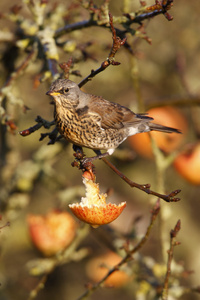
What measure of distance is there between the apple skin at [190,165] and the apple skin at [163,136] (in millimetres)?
191

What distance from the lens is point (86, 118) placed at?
3.12 m

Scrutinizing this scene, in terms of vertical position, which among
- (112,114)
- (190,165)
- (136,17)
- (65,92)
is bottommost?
(190,165)

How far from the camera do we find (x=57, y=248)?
4547 millimetres

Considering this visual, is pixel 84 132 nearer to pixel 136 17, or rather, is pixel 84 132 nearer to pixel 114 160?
pixel 136 17

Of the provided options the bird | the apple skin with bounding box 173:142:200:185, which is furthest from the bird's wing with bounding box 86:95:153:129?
the apple skin with bounding box 173:142:200:185

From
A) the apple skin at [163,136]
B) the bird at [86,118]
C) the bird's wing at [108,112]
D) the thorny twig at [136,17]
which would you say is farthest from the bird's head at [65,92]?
the apple skin at [163,136]

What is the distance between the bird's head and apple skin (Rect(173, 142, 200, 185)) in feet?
7.04

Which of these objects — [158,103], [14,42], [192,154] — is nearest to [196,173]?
[192,154]

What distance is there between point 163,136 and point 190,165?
535mm

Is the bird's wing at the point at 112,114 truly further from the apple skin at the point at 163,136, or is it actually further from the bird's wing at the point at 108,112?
the apple skin at the point at 163,136

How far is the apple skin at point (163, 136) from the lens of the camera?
520cm

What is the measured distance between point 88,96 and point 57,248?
1.97m

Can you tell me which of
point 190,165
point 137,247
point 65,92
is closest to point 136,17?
point 65,92

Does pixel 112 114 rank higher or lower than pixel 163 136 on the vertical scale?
higher
